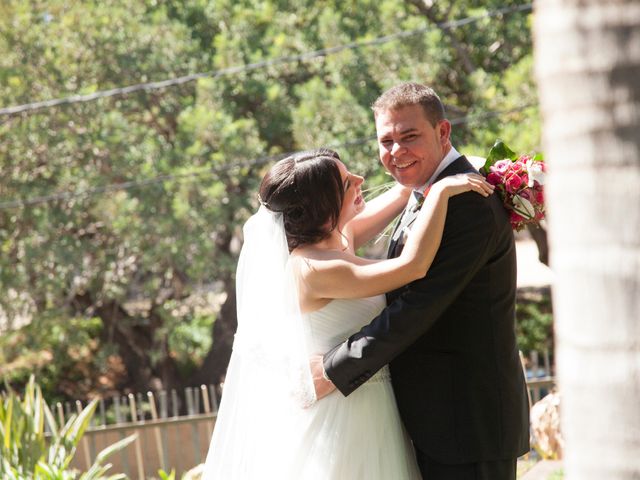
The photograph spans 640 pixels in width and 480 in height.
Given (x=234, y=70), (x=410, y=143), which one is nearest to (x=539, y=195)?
(x=410, y=143)

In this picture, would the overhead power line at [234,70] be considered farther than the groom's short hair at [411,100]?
Yes

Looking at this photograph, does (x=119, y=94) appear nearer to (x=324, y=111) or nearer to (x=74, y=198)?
(x=74, y=198)

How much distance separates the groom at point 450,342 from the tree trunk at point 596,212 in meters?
1.55

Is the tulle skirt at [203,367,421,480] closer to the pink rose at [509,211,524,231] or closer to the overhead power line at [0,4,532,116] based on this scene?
the pink rose at [509,211,524,231]

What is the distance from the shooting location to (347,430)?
3668 mm

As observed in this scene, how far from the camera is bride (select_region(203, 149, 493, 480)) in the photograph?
3.61 meters

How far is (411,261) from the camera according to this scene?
3340 mm

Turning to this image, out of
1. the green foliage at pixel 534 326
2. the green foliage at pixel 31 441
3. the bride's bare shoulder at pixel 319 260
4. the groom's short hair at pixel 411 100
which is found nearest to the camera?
the bride's bare shoulder at pixel 319 260

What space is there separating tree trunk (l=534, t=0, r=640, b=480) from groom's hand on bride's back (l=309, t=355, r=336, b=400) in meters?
1.85

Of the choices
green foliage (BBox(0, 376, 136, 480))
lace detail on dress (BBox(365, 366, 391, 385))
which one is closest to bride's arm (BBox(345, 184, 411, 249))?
lace detail on dress (BBox(365, 366, 391, 385))

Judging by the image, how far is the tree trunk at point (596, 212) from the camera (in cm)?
169

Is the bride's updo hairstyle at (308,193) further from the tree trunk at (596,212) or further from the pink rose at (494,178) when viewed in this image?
the tree trunk at (596,212)

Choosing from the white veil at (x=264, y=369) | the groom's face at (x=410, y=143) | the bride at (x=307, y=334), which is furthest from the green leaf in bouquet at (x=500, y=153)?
the white veil at (x=264, y=369)

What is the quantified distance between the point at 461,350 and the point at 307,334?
1.87 feet
